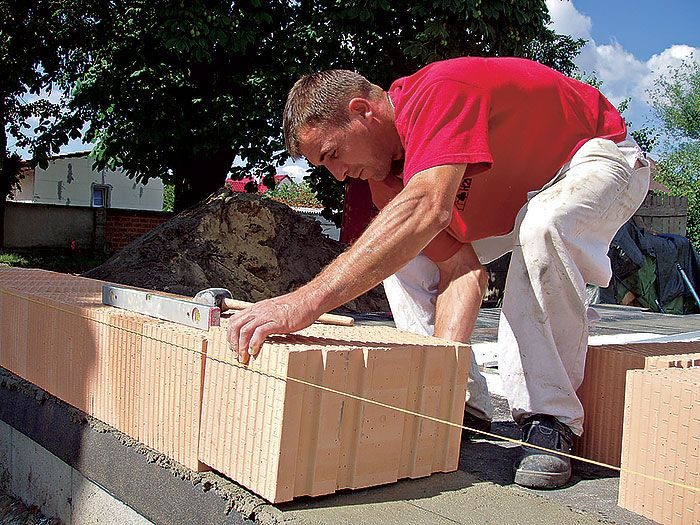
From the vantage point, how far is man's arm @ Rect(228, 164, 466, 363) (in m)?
1.78

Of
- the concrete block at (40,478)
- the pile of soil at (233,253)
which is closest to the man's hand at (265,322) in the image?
the concrete block at (40,478)

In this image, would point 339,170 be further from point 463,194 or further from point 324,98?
point 463,194

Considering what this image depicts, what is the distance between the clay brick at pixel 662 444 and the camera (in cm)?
167

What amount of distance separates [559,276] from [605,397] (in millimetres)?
462

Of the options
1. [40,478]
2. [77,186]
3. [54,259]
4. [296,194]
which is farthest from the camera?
[296,194]

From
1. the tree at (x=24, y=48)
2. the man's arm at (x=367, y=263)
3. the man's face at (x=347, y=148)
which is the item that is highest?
the tree at (x=24, y=48)

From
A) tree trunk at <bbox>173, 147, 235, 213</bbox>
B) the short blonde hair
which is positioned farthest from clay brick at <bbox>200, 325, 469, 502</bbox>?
tree trunk at <bbox>173, 147, 235, 213</bbox>

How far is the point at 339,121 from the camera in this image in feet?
7.23

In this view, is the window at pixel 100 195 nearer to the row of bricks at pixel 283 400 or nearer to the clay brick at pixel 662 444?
the row of bricks at pixel 283 400

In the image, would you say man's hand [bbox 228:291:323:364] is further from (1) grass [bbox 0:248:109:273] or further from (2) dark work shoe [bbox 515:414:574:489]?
(1) grass [bbox 0:248:109:273]

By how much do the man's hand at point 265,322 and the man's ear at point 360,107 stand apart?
684 mm

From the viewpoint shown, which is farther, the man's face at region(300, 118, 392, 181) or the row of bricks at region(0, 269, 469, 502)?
the man's face at region(300, 118, 392, 181)

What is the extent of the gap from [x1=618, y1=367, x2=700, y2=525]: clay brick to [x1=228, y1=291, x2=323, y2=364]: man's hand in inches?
33.6

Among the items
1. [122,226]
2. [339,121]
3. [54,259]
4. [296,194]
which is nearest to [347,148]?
[339,121]
